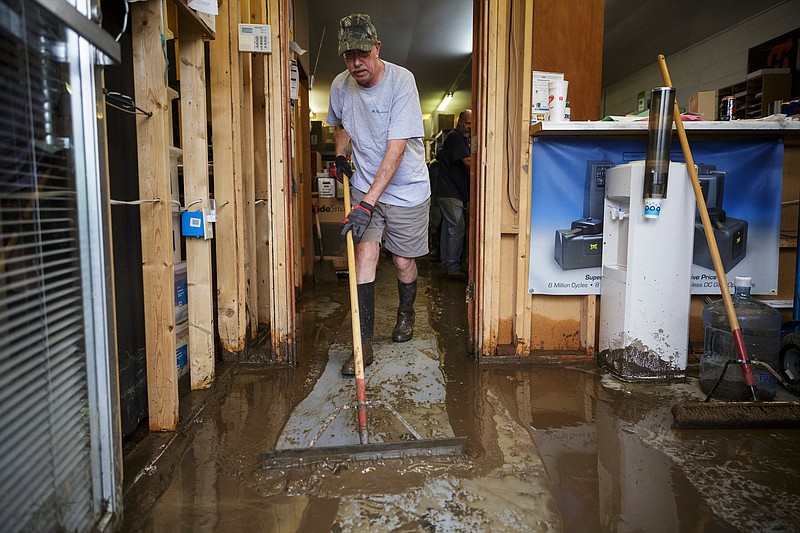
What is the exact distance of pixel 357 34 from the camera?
8.13 feet

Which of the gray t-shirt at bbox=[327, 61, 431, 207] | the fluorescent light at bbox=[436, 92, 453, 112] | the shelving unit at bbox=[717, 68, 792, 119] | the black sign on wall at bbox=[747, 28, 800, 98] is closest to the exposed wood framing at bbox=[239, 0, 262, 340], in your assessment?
the gray t-shirt at bbox=[327, 61, 431, 207]

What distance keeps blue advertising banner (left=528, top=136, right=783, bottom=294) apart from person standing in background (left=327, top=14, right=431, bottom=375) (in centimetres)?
65

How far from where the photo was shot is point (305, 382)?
260cm

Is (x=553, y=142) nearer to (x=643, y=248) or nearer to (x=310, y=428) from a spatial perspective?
(x=643, y=248)

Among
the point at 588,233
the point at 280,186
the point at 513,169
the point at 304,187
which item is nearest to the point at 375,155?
the point at 280,186

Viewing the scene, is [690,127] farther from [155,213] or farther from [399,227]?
[155,213]

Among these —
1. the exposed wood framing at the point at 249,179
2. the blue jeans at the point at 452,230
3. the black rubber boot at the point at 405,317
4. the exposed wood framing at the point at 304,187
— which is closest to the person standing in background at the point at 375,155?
the black rubber boot at the point at 405,317

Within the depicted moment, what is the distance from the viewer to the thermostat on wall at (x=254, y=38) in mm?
2672

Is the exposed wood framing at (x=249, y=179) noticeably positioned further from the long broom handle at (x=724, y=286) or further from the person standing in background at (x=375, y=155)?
the long broom handle at (x=724, y=286)

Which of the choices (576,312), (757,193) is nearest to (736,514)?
(576,312)

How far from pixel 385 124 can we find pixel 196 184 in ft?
3.26

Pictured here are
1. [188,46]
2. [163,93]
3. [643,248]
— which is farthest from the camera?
[643,248]

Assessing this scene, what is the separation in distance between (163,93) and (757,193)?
2.92 metres

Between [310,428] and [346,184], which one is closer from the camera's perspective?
[310,428]
